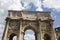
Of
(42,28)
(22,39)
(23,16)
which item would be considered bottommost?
(22,39)

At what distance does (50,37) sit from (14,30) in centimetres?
704

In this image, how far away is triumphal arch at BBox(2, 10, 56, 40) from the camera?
33100 millimetres

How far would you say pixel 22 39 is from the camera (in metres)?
32.5

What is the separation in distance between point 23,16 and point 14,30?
3417 mm

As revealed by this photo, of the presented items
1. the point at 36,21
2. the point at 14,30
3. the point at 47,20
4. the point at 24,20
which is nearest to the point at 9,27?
the point at 14,30

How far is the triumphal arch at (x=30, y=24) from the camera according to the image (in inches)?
1303

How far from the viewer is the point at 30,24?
3388cm

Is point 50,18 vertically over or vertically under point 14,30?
over

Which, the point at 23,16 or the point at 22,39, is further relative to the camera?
the point at 23,16

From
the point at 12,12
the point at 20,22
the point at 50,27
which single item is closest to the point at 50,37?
the point at 50,27

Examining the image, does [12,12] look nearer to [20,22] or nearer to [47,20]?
[20,22]

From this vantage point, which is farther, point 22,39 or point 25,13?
point 25,13

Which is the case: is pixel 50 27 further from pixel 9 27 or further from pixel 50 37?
pixel 9 27

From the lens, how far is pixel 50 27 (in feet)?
112
